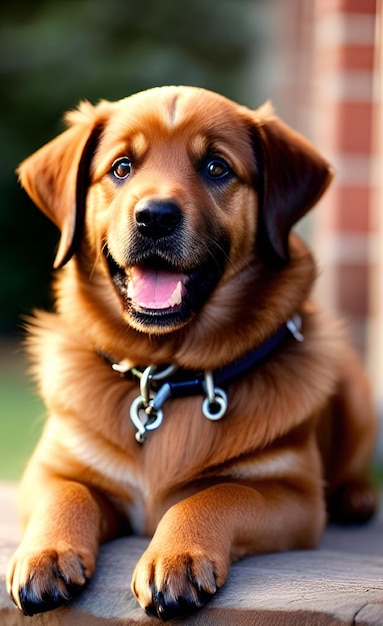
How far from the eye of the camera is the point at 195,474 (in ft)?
11.2

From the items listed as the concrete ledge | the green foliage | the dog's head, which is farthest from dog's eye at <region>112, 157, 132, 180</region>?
the green foliage

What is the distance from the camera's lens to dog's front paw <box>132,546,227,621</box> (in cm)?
272

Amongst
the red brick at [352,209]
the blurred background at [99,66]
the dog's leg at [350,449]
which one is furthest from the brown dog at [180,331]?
the blurred background at [99,66]

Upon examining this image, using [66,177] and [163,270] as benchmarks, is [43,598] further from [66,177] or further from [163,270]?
[66,177]

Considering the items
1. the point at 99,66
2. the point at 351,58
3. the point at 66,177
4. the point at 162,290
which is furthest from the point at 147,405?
the point at 99,66

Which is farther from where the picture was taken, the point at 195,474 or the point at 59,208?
the point at 59,208

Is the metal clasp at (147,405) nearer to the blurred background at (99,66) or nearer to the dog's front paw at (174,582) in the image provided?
the dog's front paw at (174,582)

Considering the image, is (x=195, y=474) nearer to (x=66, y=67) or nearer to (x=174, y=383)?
(x=174, y=383)

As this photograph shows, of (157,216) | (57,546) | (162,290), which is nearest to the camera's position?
(57,546)

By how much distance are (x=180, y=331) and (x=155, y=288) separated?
0.23 meters

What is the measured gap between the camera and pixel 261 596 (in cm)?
277

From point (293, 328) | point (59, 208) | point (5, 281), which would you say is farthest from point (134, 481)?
point (5, 281)

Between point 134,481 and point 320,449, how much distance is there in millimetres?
1010

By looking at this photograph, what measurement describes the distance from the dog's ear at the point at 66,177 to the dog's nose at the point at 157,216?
0.47m
